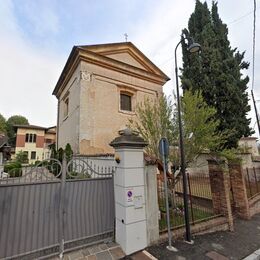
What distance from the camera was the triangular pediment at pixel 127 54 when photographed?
13.2 metres

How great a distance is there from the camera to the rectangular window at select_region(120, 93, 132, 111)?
13958mm

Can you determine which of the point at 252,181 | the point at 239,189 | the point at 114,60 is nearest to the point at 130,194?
the point at 239,189

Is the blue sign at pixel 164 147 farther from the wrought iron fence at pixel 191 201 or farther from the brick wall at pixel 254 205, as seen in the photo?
the brick wall at pixel 254 205

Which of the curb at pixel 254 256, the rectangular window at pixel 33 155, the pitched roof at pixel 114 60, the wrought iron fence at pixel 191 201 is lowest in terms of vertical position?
the curb at pixel 254 256

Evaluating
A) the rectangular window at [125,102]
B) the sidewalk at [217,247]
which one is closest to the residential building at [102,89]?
the rectangular window at [125,102]

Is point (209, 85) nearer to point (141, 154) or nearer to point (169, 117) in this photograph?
point (169, 117)

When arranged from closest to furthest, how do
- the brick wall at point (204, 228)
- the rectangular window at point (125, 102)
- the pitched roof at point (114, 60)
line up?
the brick wall at point (204, 228) → the pitched roof at point (114, 60) → the rectangular window at point (125, 102)

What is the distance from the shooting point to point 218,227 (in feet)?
19.3

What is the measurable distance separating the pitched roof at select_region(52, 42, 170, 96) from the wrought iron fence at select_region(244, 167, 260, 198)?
385 inches

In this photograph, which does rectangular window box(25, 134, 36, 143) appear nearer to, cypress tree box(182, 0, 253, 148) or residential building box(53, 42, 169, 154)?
residential building box(53, 42, 169, 154)

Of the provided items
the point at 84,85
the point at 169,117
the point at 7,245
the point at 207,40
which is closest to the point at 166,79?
the point at 207,40

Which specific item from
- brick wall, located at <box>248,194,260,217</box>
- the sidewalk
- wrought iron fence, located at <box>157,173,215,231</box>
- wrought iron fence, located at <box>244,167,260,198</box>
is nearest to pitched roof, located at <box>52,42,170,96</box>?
wrought iron fence, located at <box>157,173,215,231</box>

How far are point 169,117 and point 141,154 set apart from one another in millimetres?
3175

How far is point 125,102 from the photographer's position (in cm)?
1422
